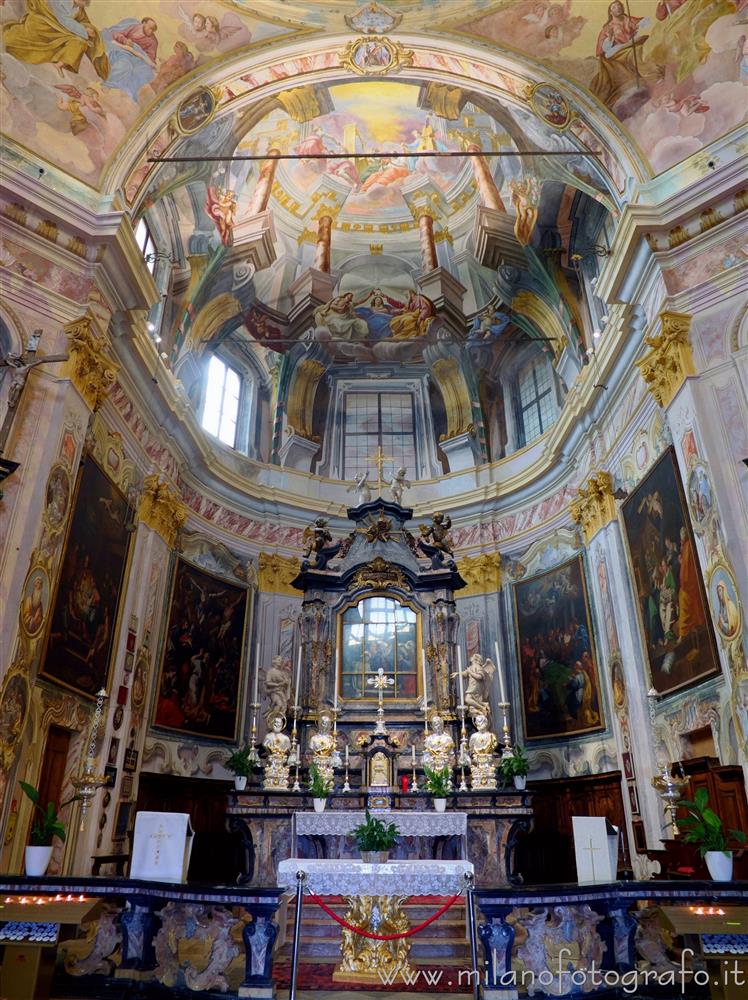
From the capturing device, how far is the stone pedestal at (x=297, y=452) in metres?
19.6

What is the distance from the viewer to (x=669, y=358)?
416 inches

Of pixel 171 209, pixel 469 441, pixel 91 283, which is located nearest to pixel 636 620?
pixel 469 441

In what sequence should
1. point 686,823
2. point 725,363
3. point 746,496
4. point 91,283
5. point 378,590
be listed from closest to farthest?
point 686,823 < point 746,496 < point 725,363 < point 91,283 < point 378,590

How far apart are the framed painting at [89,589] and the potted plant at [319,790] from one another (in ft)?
12.1

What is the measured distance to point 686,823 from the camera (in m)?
7.65

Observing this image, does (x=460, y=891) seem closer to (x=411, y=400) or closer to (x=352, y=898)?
(x=352, y=898)

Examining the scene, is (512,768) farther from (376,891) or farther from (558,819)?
(376,891)

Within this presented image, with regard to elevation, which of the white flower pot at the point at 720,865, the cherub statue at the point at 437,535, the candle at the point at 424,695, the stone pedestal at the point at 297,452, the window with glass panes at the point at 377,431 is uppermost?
the window with glass panes at the point at 377,431

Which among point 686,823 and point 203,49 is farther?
point 203,49

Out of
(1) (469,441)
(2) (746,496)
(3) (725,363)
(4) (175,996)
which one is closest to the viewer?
(4) (175,996)

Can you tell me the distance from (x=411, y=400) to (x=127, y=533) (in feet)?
34.7

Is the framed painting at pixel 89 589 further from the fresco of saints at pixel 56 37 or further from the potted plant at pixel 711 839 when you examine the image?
the potted plant at pixel 711 839

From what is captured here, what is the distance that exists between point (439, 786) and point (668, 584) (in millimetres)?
4548

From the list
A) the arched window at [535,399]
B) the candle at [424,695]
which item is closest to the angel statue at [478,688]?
the candle at [424,695]
